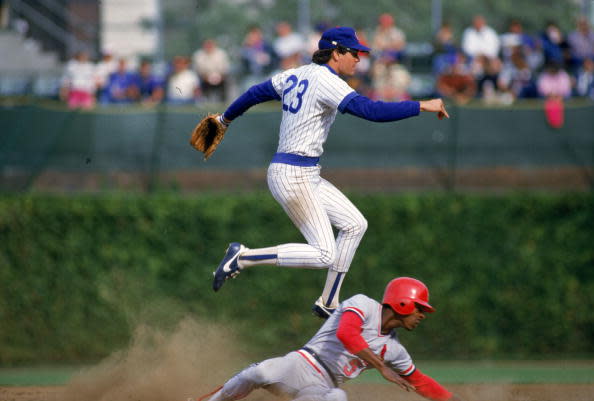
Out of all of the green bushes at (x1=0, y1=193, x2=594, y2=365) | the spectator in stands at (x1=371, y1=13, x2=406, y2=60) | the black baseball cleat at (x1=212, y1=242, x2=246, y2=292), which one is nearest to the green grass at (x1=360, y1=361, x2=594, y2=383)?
the green bushes at (x1=0, y1=193, x2=594, y2=365)

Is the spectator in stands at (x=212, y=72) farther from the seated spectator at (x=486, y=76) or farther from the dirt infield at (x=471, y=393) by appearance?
the dirt infield at (x=471, y=393)

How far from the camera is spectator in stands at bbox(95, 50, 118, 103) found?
16.0 metres

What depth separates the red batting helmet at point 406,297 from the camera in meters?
6.63

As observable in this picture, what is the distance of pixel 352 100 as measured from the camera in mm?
6629

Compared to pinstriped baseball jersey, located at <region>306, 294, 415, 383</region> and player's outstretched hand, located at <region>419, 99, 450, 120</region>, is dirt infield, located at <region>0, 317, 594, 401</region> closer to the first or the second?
pinstriped baseball jersey, located at <region>306, 294, 415, 383</region>

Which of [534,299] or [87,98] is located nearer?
[534,299]

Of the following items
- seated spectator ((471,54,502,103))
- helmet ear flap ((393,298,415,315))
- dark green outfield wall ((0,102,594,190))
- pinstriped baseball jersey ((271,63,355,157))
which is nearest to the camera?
helmet ear flap ((393,298,415,315))

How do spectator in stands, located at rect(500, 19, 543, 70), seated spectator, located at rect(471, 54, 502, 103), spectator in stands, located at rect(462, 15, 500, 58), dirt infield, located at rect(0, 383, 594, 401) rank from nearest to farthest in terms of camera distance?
dirt infield, located at rect(0, 383, 594, 401), seated spectator, located at rect(471, 54, 502, 103), spectator in stands, located at rect(500, 19, 543, 70), spectator in stands, located at rect(462, 15, 500, 58)

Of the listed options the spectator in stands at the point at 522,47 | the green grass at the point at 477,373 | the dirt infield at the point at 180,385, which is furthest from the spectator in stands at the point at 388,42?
the dirt infield at the point at 180,385

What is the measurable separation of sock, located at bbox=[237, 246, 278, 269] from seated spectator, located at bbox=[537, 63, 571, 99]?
30.5ft

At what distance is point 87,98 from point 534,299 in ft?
27.7

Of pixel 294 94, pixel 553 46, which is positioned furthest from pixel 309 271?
pixel 553 46

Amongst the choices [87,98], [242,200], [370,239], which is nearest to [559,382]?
[370,239]

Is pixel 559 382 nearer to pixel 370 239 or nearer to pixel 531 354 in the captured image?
pixel 531 354
